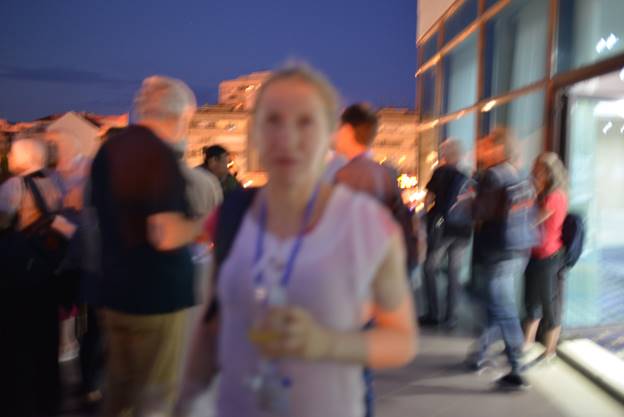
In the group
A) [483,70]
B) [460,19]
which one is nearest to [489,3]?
[483,70]

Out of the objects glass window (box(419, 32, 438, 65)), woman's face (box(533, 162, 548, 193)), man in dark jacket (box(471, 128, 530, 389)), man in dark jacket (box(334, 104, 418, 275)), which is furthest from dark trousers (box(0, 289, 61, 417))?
glass window (box(419, 32, 438, 65))

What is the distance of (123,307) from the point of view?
92.2 inches

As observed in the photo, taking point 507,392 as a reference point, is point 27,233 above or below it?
above

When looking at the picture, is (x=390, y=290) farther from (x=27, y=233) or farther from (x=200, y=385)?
(x=27, y=233)

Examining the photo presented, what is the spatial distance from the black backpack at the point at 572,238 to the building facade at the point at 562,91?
1.83 feet

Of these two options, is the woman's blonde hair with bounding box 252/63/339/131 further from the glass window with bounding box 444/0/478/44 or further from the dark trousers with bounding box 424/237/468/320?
the glass window with bounding box 444/0/478/44

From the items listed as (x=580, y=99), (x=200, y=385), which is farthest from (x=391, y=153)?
(x=200, y=385)

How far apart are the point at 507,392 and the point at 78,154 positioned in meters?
3.78

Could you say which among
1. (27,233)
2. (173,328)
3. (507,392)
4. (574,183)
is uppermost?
(574,183)

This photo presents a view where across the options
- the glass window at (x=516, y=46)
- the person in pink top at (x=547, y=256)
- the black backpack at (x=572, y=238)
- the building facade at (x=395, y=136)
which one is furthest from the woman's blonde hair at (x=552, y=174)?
the building facade at (x=395, y=136)

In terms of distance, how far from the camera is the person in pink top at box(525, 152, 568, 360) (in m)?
4.76

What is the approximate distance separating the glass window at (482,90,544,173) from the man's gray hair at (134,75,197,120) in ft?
14.2

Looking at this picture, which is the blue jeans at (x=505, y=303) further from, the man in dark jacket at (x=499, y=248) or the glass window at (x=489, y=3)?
the glass window at (x=489, y=3)

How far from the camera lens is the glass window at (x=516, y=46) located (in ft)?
19.9
